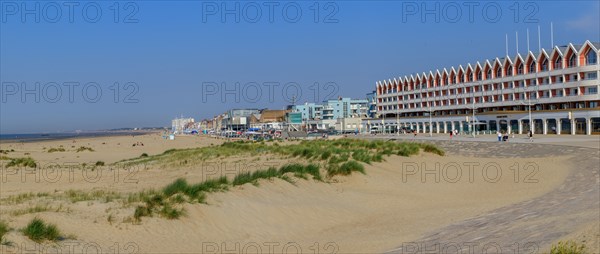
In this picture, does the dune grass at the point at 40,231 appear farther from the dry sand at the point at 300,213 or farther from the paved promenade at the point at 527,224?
the paved promenade at the point at 527,224

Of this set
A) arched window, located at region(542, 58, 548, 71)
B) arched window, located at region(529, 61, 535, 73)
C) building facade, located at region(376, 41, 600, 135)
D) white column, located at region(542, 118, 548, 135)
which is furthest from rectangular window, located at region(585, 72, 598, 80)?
arched window, located at region(529, 61, 535, 73)

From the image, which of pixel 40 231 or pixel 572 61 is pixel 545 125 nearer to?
pixel 572 61

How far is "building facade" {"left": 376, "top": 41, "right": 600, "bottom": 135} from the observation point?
74.2 metres

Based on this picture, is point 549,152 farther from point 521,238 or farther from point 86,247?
point 86,247

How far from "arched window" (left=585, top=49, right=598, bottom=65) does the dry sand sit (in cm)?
5782

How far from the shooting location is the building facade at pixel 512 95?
74.2m

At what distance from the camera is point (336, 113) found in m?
170

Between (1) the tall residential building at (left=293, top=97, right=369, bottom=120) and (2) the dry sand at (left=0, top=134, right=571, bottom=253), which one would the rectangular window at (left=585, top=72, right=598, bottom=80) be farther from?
(1) the tall residential building at (left=293, top=97, right=369, bottom=120)

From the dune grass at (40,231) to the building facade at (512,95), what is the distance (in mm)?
73682

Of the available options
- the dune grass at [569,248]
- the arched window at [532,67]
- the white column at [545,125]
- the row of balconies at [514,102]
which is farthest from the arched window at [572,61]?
the dune grass at [569,248]

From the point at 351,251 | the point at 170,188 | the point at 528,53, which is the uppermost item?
the point at 528,53

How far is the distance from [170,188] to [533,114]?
254 feet

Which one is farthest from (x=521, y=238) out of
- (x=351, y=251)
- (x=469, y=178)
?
(x=469, y=178)

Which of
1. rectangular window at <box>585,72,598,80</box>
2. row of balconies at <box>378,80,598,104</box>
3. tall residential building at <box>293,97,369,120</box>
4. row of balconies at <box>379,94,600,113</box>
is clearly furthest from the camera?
tall residential building at <box>293,97,369,120</box>
